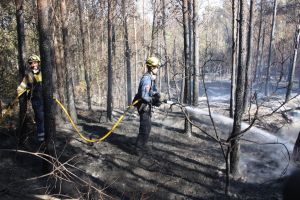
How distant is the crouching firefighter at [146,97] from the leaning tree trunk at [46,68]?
2.12 meters

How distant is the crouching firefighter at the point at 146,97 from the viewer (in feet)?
21.8

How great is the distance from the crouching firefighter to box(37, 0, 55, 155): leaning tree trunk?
2.12 metres

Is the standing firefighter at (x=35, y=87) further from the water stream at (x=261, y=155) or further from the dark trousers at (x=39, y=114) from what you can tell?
the water stream at (x=261, y=155)

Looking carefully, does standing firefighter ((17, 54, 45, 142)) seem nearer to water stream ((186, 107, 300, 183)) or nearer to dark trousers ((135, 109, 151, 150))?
dark trousers ((135, 109, 151, 150))

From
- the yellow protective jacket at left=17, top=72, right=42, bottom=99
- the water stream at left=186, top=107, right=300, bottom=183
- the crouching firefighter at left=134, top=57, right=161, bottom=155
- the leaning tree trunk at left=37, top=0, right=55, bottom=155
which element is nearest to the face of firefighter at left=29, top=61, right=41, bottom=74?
the yellow protective jacket at left=17, top=72, right=42, bottom=99

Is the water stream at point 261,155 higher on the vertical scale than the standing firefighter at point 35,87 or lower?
lower

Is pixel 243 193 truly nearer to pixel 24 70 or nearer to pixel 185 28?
pixel 185 28

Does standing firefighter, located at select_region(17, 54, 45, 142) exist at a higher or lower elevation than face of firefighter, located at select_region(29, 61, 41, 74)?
lower

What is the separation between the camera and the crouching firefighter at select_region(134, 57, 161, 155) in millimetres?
6645

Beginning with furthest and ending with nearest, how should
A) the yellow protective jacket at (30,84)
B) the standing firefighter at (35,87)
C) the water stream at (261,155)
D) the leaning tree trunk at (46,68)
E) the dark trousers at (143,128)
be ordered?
the dark trousers at (143,128) < the standing firefighter at (35,87) < the yellow protective jacket at (30,84) < the water stream at (261,155) < the leaning tree trunk at (46,68)

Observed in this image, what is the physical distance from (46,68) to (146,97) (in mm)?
2391

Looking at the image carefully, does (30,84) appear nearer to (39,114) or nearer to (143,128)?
(39,114)

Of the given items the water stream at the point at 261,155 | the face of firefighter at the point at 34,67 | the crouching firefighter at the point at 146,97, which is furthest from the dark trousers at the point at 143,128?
the face of firefighter at the point at 34,67

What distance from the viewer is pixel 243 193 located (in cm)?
567
